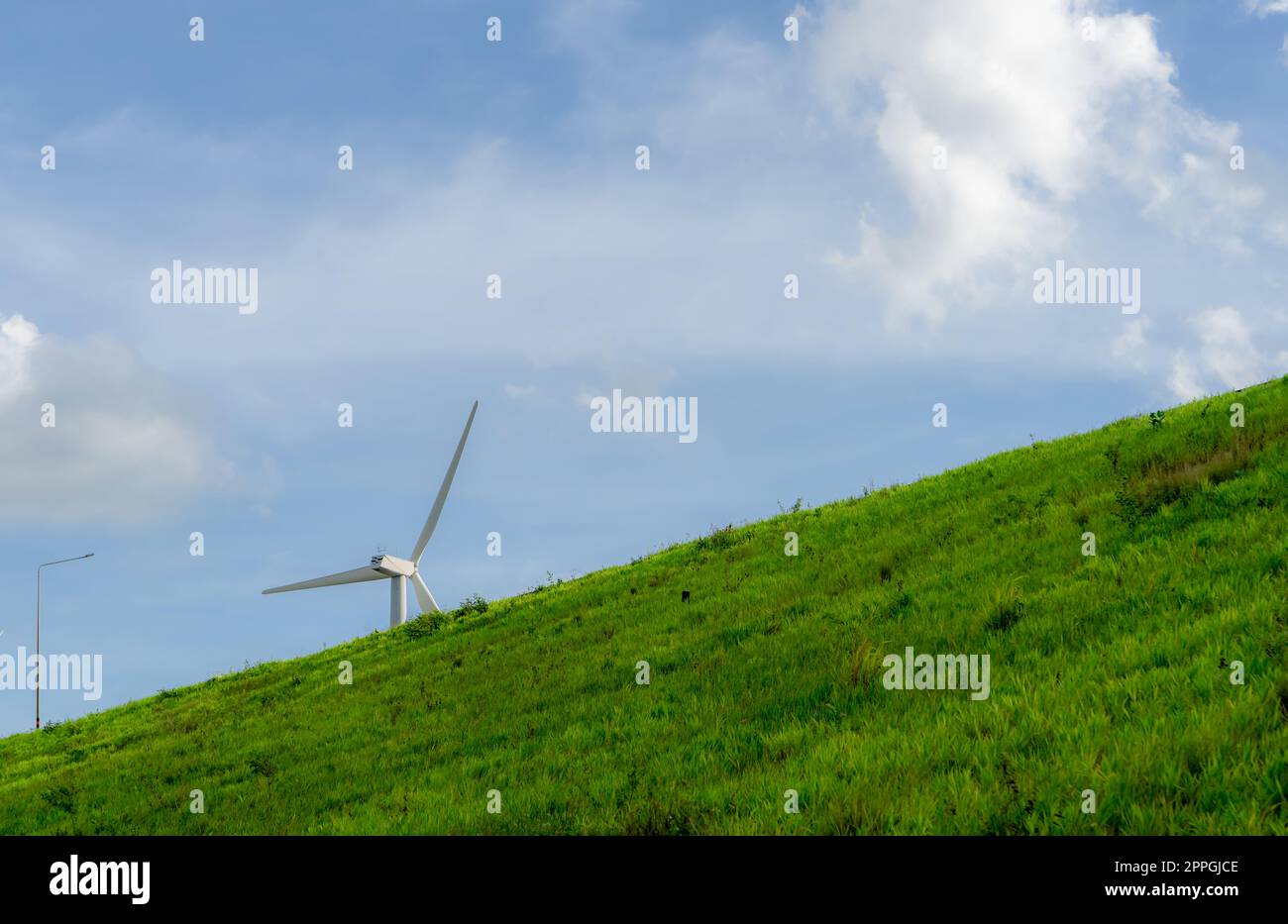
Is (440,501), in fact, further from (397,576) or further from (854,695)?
(854,695)

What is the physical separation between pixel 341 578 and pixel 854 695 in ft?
139

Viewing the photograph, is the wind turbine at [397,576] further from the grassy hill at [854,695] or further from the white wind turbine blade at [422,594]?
the grassy hill at [854,695]

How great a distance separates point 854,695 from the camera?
38.3 feet

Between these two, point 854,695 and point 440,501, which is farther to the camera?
point 440,501

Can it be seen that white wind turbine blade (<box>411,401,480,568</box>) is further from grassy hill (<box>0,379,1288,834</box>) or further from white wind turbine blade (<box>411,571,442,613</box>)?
grassy hill (<box>0,379,1288,834</box>)

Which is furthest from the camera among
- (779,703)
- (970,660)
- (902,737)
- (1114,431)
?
(1114,431)

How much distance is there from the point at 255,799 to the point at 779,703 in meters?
9.48

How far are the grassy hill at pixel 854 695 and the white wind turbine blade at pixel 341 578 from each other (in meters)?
22.2

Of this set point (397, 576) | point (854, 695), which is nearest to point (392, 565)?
point (397, 576)
